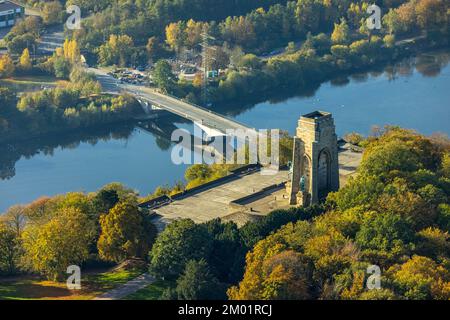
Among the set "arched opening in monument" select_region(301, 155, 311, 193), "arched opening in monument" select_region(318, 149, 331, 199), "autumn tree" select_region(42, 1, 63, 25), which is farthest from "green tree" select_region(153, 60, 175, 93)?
"arched opening in monument" select_region(301, 155, 311, 193)

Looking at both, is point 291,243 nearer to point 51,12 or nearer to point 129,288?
point 129,288

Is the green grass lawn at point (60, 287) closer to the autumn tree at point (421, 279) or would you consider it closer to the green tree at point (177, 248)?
the green tree at point (177, 248)

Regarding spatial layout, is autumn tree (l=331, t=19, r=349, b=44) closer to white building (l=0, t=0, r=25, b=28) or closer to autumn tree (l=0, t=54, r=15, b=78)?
autumn tree (l=0, t=54, r=15, b=78)

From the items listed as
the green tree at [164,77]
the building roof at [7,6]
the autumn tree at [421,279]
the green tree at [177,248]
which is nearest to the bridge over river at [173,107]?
the green tree at [164,77]

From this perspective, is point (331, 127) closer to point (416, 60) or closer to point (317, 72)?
point (317, 72)

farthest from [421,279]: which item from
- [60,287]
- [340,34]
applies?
[340,34]
